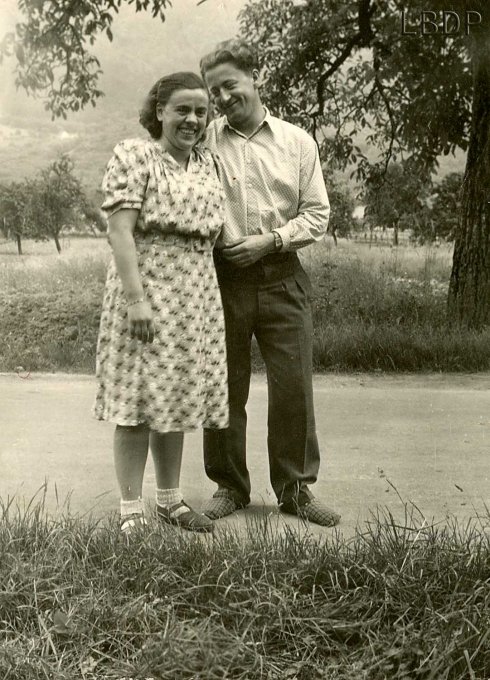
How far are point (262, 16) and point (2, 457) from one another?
417cm

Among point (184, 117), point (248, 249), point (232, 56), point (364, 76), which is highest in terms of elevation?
point (364, 76)

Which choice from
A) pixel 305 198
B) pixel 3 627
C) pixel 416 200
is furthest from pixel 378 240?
pixel 3 627

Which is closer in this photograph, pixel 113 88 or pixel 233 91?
pixel 233 91

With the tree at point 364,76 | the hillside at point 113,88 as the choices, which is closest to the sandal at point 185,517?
the hillside at point 113,88

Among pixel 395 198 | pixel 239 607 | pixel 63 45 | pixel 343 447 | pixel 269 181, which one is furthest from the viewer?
pixel 395 198

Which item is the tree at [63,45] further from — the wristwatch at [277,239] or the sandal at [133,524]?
the sandal at [133,524]

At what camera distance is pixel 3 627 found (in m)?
2.48

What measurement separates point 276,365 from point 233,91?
3.67 ft

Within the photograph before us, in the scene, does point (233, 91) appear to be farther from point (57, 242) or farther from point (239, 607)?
point (57, 242)

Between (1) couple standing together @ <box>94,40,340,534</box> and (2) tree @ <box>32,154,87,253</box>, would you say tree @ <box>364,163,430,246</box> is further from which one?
(1) couple standing together @ <box>94,40,340,534</box>

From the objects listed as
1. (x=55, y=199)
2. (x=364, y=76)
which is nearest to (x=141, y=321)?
(x=55, y=199)

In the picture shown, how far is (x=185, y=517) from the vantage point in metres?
3.36

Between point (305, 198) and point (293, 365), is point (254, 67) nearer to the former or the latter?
point (305, 198)

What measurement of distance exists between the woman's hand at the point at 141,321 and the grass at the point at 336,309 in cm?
297
